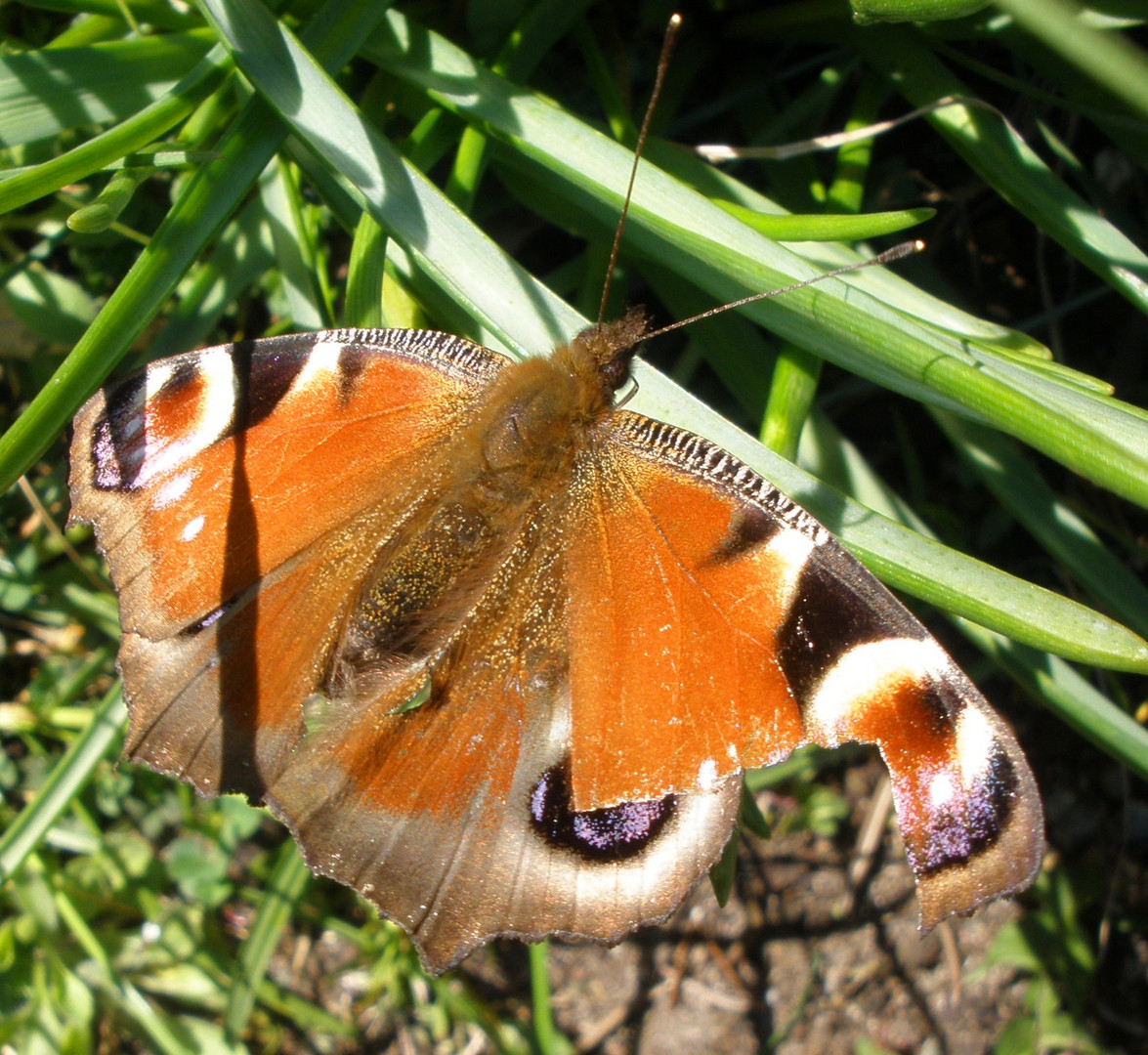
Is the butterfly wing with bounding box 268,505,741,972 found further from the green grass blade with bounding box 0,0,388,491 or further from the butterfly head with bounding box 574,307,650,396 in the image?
the green grass blade with bounding box 0,0,388,491

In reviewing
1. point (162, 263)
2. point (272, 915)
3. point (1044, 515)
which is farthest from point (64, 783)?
point (1044, 515)

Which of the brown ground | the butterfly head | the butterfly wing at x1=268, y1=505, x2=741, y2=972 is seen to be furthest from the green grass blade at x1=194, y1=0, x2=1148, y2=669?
the brown ground

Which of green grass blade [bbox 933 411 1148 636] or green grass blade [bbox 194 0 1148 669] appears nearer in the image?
green grass blade [bbox 194 0 1148 669]

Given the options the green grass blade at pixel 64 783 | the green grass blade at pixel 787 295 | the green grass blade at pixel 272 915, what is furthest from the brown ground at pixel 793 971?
the green grass blade at pixel 787 295

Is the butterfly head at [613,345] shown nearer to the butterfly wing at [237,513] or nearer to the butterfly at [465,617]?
the butterfly at [465,617]

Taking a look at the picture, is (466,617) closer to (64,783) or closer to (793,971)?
(64,783)

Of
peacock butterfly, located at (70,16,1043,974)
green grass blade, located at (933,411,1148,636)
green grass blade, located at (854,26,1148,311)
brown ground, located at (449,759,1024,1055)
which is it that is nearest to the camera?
peacock butterfly, located at (70,16,1043,974)

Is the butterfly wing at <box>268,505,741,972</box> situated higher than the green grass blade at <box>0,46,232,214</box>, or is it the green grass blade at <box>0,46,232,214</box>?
the green grass blade at <box>0,46,232,214</box>

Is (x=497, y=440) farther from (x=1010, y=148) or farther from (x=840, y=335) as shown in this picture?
(x=1010, y=148)
